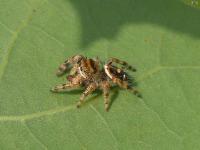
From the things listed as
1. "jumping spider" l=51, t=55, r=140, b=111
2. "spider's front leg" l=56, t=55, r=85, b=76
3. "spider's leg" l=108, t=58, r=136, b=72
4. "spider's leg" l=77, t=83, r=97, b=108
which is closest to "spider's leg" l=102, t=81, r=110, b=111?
"jumping spider" l=51, t=55, r=140, b=111

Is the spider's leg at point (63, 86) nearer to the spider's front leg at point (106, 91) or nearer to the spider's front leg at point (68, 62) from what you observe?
the spider's front leg at point (68, 62)

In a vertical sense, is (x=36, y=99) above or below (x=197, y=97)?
below

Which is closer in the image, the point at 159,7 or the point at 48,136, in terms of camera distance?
the point at 48,136

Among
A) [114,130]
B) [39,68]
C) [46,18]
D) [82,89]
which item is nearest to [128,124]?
[114,130]

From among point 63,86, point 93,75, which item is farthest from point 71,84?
point 93,75

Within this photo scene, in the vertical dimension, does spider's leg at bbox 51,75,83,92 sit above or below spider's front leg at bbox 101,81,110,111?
below

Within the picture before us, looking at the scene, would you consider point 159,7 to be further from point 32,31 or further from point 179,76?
point 32,31

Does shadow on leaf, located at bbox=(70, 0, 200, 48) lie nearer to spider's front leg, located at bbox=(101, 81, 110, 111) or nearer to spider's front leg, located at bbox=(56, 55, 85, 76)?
spider's front leg, located at bbox=(56, 55, 85, 76)

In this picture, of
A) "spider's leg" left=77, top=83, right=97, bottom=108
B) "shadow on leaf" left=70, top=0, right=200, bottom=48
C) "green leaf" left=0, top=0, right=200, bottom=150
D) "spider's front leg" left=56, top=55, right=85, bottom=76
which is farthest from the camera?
"shadow on leaf" left=70, top=0, right=200, bottom=48
